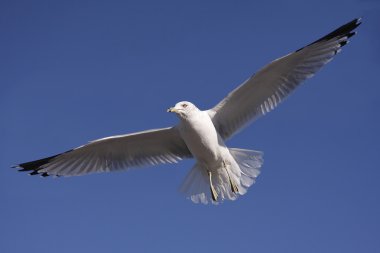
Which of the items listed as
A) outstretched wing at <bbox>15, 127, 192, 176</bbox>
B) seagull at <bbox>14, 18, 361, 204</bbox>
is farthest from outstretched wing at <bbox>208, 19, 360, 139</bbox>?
outstretched wing at <bbox>15, 127, 192, 176</bbox>

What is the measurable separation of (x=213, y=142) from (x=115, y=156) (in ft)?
4.45

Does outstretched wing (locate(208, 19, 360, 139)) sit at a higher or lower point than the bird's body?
higher

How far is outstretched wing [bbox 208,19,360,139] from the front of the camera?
668 cm

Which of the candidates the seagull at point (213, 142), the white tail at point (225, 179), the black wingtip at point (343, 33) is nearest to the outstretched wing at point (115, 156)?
the seagull at point (213, 142)

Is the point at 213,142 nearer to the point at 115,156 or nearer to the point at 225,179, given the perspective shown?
the point at 225,179

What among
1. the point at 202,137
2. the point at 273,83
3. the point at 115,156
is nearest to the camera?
the point at 202,137

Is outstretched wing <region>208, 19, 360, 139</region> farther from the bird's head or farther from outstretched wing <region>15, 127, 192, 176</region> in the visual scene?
outstretched wing <region>15, 127, 192, 176</region>

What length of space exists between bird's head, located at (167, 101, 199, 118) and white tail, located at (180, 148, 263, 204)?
0.68m

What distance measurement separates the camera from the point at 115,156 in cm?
738

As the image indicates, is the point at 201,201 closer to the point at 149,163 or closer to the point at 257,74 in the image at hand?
the point at 149,163

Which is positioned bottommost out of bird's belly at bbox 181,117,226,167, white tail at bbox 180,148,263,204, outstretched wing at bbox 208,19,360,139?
white tail at bbox 180,148,263,204

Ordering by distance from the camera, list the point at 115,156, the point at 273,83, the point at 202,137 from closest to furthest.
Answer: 1. the point at 202,137
2. the point at 273,83
3. the point at 115,156

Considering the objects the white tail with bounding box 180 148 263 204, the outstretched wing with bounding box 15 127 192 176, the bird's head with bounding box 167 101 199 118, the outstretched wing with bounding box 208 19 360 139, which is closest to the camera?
the bird's head with bounding box 167 101 199 118

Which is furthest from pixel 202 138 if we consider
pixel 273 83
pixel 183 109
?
pixel 273 83
